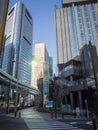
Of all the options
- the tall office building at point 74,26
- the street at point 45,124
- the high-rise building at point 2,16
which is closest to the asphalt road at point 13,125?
the street at point 45,124

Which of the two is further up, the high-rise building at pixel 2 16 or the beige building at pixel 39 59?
the beige building at pixel 39 59

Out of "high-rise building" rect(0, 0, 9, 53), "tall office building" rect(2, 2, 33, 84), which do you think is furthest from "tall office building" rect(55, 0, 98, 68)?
"high-rise building" rect(0, 0, 9, 53)

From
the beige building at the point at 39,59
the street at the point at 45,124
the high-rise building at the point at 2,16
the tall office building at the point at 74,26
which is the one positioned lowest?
the street at the point at 45,124

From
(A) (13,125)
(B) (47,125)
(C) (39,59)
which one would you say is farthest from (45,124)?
(C) (39,59)

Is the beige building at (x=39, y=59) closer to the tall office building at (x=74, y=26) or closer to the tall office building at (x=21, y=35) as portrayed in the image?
the tall office building at (x=74, y=26)

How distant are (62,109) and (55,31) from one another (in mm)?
65764

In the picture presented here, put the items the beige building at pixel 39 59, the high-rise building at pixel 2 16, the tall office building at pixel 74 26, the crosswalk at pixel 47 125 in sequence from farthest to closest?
the tall office building at pixel 74 26, the beige building at pixel 39 59, the crosswalk at pixel 47 125, the high-rise building at pixel 2 16

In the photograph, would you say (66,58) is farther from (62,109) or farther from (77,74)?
(62,109)

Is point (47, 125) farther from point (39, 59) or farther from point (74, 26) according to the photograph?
point (74, 26)

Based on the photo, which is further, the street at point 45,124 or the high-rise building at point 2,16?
the street at point 45,124

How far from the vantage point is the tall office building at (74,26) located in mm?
85312

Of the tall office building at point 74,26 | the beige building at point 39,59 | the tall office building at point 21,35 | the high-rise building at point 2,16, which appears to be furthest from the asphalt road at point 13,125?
Answer: the tall office building at point 21,35

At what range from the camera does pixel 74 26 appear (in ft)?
305

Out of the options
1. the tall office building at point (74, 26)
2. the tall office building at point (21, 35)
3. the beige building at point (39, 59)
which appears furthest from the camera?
the tall office building at point (21, 35)
